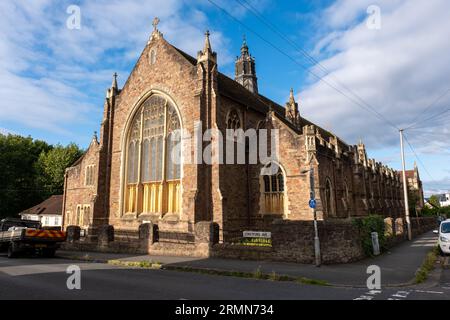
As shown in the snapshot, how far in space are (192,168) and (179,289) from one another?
10.9 meters

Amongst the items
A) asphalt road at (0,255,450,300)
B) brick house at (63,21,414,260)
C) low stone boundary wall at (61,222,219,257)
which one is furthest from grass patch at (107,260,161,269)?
brick house at (63,21,414,260)

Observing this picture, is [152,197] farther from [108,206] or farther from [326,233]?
[326,233]

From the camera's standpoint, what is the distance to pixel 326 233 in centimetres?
1273

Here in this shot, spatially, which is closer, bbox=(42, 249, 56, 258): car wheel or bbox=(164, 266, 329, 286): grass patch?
bbox=(164, 266, 329, 286): grass patch

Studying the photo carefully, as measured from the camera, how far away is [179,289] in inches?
329

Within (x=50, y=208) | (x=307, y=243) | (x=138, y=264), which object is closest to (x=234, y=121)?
(x=307, y=243)

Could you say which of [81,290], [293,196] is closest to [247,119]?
[293,196]

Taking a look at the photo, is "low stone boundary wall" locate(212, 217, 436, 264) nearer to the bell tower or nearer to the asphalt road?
the asphalt road

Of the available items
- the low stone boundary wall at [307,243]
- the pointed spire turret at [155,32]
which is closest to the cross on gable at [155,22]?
the pointed spire turret at [155,32]

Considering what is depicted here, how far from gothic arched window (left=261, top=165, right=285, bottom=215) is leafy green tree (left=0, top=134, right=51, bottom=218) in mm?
40144

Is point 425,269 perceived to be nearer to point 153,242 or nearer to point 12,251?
point 153,242

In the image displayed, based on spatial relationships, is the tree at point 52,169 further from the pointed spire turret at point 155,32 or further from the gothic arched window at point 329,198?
the gothic arched window at point 329,198

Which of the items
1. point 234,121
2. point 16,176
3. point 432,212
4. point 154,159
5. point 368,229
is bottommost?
point 368,229

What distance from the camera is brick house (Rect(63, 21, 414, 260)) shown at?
18.9 m
